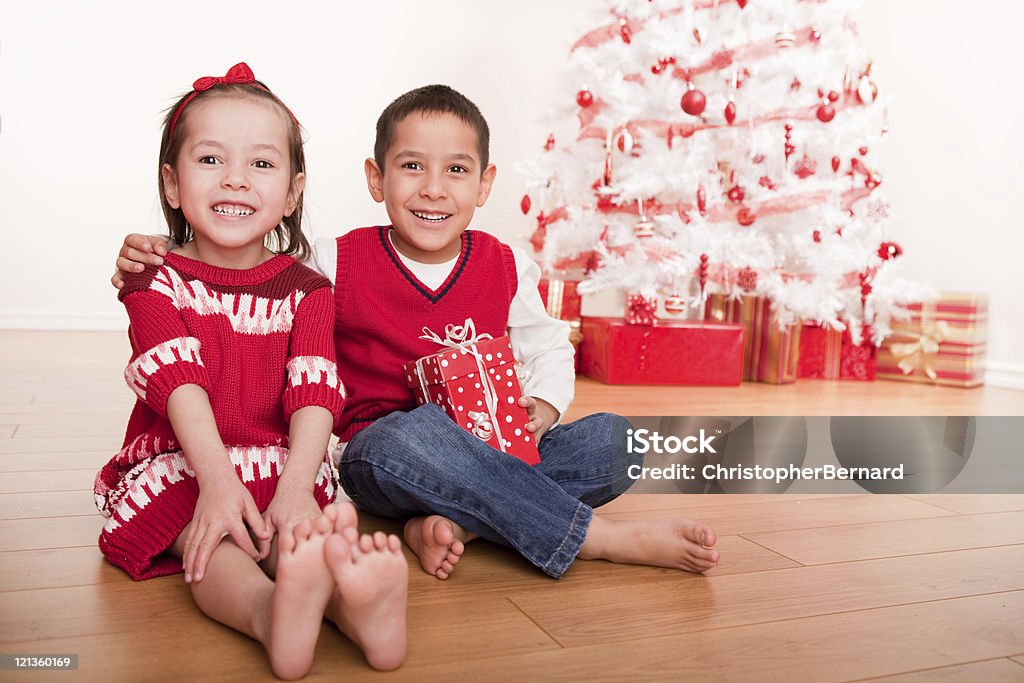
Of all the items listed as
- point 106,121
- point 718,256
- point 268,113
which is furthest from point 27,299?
point 268,113

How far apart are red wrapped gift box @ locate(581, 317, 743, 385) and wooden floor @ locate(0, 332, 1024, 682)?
3.94ft

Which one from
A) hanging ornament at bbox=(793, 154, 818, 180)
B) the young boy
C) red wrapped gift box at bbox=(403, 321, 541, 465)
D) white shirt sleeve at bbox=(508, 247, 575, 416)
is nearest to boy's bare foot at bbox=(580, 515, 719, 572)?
the young boy

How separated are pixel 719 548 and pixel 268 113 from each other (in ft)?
2.34

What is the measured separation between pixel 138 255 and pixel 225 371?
156 millimetres

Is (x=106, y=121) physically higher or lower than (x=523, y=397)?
higher

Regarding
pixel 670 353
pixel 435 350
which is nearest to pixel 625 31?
pixel 670 353

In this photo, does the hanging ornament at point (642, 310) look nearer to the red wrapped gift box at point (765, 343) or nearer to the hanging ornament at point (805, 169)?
the red wrapped gift box at point (765, 343)

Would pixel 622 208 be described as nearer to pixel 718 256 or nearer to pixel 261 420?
pixel 718 256

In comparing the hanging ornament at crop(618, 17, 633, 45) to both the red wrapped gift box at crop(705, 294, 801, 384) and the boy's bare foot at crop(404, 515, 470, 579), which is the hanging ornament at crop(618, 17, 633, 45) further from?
the boy's bare foot at crop(404, 515, 470, 579)

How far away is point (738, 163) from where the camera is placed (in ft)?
8.76

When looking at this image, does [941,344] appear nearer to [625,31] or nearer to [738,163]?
[738,163]

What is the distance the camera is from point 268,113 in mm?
964

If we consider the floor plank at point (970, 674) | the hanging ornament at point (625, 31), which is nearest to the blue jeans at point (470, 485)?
the floor plank at point (970, 674)

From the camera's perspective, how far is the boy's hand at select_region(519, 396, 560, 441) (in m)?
1.06
